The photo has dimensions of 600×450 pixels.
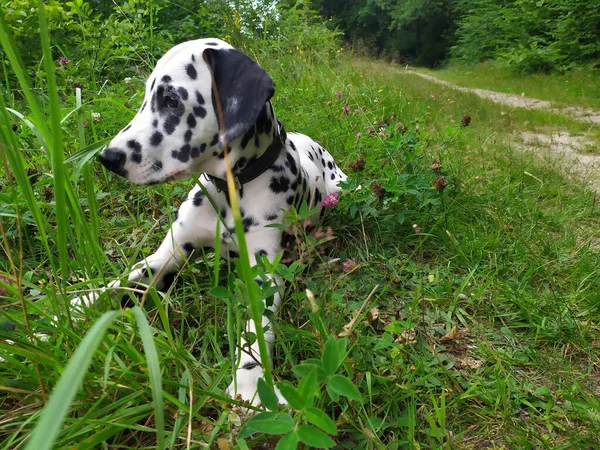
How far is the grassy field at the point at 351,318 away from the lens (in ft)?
3.49

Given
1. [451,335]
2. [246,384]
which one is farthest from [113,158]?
[451,335]

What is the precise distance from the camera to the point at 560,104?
706 cm

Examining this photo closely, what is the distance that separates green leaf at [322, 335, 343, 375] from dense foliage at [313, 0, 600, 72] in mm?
6619

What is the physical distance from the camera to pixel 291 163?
1919 millimetres

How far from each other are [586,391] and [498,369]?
28 cm

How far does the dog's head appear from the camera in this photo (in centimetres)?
155

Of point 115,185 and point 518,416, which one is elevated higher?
point 115,185

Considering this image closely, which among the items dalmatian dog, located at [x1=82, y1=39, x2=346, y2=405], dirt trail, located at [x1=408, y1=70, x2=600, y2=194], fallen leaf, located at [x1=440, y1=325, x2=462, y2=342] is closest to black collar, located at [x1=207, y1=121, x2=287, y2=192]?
dalmatian dog, located at [x1=82, y1=39, x2=346, y2=405]

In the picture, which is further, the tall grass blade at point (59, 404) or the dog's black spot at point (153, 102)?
the dog's black spot at point (153, 102)

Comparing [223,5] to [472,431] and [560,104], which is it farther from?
[472,431]

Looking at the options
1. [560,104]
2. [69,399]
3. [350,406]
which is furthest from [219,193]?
[560,104]

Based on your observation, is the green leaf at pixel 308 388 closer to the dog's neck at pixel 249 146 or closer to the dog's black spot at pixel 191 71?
the dog's neck at pixel 249 146

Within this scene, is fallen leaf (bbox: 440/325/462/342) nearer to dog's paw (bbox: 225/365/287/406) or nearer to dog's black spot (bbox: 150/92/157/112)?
dog's paw (bbox: 225/365/287/406)

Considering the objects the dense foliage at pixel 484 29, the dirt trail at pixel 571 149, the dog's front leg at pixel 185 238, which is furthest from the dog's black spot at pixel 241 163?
the dense foliage at pixel 484 29
